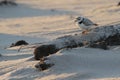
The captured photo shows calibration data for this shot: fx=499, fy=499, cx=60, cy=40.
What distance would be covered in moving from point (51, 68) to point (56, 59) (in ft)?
0.63

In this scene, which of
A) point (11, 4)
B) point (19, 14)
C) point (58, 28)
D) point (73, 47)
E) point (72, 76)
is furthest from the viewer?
point (11, 4)

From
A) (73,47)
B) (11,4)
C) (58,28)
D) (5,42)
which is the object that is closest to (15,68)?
(73,47)

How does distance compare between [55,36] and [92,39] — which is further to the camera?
[55,36]

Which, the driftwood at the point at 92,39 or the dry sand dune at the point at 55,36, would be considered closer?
the dry sand dune at the point at 55,36

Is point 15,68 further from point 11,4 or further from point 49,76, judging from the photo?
point 11,4

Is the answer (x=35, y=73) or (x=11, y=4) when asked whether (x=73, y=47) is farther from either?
(x=11, y=4)

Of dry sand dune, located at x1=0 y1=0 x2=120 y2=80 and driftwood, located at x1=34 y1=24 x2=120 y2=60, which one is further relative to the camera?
driftwood, located at x1=34 y1=24 x2=120 y2=60

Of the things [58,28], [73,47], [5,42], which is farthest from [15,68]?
[58,28]

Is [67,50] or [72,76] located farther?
[67,50]

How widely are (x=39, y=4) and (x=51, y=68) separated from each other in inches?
765

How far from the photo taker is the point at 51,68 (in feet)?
26.6

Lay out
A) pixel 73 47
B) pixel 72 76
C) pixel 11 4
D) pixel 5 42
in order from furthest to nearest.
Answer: pixel 11 4 < pixel 5 42 < pixel 73 47 < pixel 72 76

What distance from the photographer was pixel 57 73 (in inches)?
312

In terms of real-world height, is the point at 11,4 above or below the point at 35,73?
above
